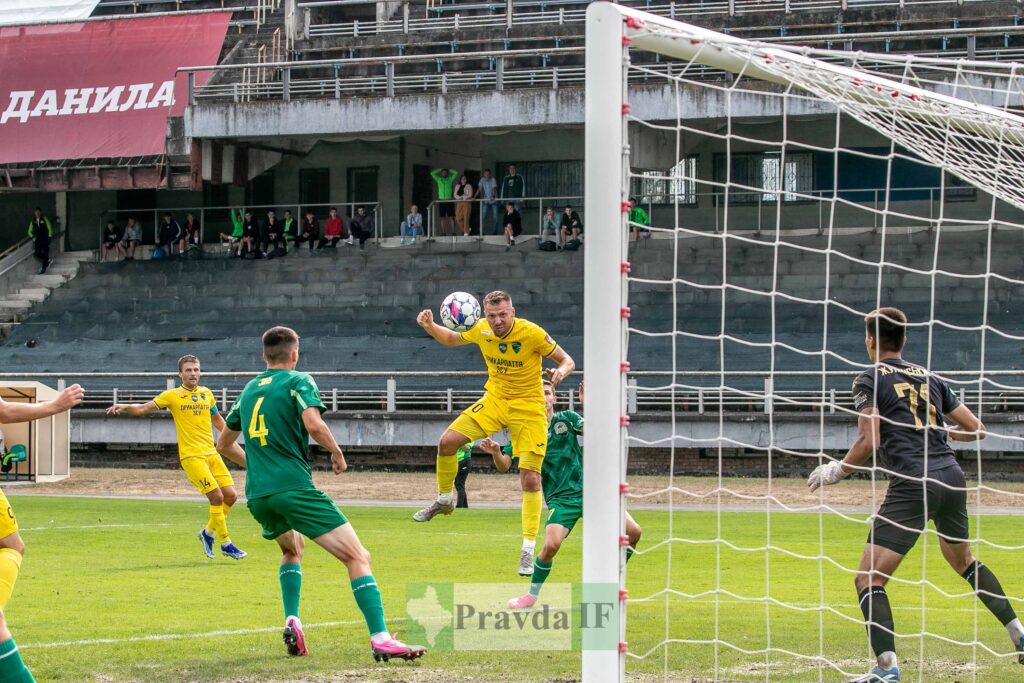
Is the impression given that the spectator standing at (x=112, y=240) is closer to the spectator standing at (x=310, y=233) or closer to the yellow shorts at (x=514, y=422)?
the spectator standing at (x=310, y=233)

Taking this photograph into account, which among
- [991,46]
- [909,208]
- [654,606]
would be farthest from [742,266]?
[654,606]

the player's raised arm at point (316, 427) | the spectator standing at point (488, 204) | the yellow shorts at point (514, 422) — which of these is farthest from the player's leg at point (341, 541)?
the spectator standing at point (488, 204)

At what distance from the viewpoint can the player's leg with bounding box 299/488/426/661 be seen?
7594 mm

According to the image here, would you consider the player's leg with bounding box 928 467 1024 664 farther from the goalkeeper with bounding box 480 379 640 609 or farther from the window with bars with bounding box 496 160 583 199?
the window with bars with bounding box 496 160 583 199

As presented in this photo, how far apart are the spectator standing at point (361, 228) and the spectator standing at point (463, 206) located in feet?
7.48

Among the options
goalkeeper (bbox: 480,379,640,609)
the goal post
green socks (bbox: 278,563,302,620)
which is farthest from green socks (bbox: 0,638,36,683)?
goalkeeper (bbox: 480,379,640,609)

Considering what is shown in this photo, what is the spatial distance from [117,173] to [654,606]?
27.5m

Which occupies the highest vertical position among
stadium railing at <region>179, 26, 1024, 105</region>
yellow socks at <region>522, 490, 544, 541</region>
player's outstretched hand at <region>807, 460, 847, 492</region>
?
stadium railing at <region>179, 26, 1024, 105</region>

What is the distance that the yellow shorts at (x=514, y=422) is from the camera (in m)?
11.8

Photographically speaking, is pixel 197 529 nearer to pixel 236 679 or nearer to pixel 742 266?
→ pixel 236 679

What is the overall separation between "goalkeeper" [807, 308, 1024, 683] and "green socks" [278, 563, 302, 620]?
3.05 metres

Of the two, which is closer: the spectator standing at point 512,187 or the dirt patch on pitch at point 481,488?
the dirt patch on pitch at point 481,488

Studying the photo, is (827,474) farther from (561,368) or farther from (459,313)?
(459,313)

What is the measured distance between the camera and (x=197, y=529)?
1633 centimetres
